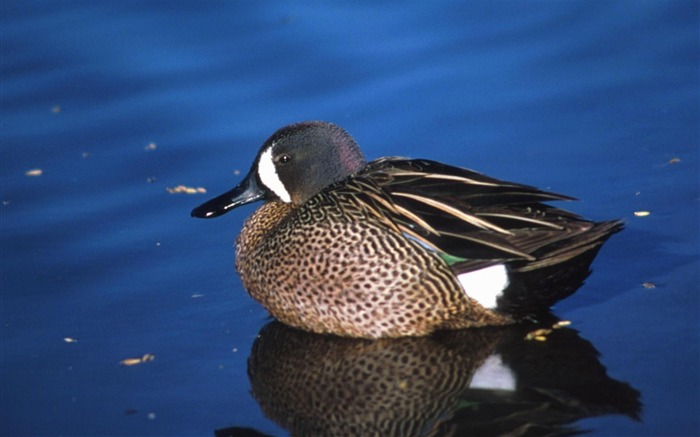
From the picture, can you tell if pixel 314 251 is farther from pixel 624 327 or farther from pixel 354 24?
pixel 354 24

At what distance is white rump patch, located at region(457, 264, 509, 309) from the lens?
532 cm

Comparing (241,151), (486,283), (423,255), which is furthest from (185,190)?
(486,283)

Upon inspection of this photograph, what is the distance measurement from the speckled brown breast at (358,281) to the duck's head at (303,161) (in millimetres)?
320

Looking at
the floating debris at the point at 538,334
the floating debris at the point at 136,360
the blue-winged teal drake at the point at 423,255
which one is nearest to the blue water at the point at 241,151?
the floating debris at the point at 136,360

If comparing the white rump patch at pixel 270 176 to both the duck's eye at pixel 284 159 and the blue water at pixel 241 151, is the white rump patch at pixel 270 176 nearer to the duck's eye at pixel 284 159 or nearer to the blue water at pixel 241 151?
the duck's eye at pixel 284 159

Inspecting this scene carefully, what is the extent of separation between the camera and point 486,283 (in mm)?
5348

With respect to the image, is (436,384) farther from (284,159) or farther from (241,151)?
(241,151)

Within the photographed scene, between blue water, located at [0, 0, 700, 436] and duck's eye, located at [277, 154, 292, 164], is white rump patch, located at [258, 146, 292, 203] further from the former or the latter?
blue water, located at [0, 0, 700, 436]

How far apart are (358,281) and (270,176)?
3.09 feet

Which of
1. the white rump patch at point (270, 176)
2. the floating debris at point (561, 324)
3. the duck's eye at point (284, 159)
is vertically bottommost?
the floating debris at point (561, 324)

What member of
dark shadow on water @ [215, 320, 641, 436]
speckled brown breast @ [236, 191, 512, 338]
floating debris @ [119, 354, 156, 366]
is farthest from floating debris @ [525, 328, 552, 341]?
floating debris @ [119, 354, 156, 366]

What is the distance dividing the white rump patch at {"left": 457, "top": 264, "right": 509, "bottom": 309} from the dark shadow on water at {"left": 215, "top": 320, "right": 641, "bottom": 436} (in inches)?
7.5

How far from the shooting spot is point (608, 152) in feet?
23.8

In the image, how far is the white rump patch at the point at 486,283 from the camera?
210 inches
